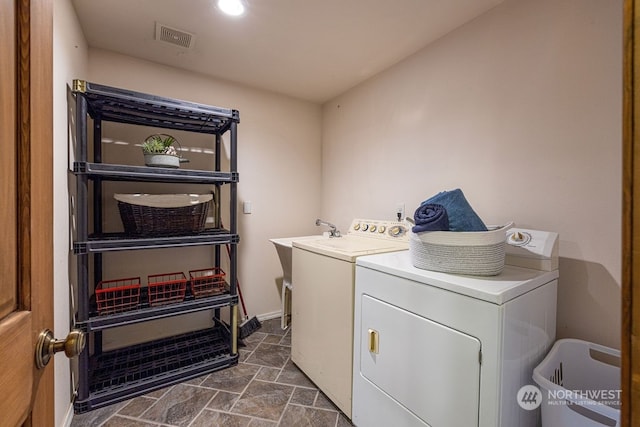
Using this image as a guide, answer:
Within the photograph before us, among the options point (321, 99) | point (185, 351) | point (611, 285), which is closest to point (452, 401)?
point (611, 285)

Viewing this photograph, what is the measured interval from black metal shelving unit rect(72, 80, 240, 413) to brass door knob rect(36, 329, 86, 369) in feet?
3.99

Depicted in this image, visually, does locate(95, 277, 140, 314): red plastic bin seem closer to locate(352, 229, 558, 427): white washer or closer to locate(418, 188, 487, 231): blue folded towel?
locate(352, 229, 558, 427): white washer

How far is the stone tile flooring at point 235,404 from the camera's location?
1.54 meters

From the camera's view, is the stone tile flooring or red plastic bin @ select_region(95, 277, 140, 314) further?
red plastic bin @ select_region(95, 277, 140, 314)

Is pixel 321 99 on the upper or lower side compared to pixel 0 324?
upper

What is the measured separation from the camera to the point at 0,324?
45 centimetres

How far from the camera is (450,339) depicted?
1.06 metres

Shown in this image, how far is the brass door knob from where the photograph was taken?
56 centimetres

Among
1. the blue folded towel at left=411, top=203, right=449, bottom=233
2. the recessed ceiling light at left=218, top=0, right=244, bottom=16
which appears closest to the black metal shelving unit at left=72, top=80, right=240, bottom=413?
the recessed ceiling light at left=218, top=0, right=244, bottom=16

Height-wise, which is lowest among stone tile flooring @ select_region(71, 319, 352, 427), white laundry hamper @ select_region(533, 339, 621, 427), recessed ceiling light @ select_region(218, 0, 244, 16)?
stone tile flooring @ select_region(71, 319, 352, 427)

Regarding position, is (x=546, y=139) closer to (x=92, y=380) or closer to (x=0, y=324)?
(x=0, y=324)

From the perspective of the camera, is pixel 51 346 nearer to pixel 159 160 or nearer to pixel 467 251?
pixel 467 251

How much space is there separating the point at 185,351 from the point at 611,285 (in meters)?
2.64

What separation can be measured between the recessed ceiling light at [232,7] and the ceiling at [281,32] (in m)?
0.04
